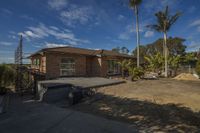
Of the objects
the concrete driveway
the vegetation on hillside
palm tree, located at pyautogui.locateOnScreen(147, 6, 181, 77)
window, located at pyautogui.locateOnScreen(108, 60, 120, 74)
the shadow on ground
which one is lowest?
the concrete driveway

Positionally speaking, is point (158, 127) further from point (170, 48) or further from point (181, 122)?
point (170, 48)

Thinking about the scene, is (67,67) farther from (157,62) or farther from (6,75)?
(157,62)

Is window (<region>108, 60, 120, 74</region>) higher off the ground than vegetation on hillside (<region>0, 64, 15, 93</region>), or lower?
higher

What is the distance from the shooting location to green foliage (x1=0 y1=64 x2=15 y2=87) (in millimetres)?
13259

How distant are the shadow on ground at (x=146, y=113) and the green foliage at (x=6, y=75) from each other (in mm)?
9034

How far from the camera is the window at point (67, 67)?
16828 millimetres

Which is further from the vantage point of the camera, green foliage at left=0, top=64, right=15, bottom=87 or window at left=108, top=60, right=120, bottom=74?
window at left=108, top=60, right=120, bottom=74

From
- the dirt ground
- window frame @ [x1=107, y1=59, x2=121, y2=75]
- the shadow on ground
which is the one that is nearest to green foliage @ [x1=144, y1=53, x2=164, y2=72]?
window frame @ [x1=107, y1=59, x2=121, y2=75]

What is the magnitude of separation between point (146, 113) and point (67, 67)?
1232 centimetres

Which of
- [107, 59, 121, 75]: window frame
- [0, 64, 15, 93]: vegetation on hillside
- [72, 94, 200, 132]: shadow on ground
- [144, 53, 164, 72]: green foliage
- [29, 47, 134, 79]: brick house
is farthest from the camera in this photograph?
[144, 53, 164, 72]: green foliage

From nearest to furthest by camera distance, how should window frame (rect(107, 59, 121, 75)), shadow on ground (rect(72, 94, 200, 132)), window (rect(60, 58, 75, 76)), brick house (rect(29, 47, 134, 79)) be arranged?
shadow on ground (rect(72, 94, 200, 132)) < brick house (rect(29, 47, 134, 79)) < window (rect(60, 58, 75, 76)) < window frame (rect(107, 59, 121, 75))

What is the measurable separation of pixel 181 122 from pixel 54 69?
1339 centimetres

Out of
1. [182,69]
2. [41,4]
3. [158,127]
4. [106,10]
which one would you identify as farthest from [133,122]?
[182,69]

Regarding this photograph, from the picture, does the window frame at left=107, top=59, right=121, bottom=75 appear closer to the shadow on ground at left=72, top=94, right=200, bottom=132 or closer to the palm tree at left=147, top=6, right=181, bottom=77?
the palm tree at left=147, top=6, right=181, bottom=77
